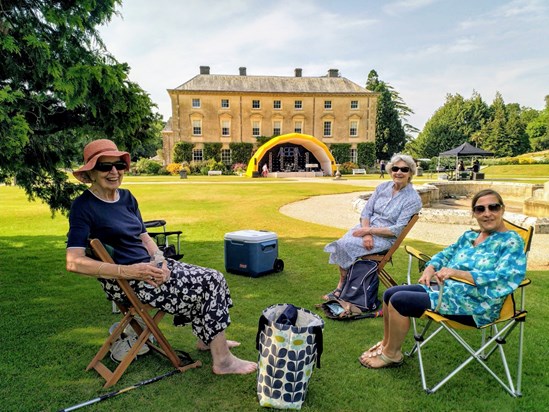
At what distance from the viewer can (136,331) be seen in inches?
125

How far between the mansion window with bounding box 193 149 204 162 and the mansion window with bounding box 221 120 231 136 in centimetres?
321

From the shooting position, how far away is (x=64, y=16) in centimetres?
416

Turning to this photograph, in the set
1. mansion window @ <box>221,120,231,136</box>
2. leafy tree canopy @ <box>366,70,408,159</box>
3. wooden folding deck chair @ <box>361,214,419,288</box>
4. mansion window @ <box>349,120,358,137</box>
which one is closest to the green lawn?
wooden folding deck chair @ <box>361,214,419,288</box>

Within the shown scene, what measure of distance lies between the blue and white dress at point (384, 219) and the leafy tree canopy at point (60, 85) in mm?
2817

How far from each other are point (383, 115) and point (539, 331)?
5793 centimetres

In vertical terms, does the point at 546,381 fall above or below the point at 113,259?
below

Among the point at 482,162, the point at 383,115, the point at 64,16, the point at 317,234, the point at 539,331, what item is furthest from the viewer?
the point at 383,115

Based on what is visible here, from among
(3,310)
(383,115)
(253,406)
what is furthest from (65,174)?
(383,115)

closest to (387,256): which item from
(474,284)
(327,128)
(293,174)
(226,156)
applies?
(474,284)

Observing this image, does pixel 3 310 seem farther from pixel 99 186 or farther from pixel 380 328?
pixel 380 328

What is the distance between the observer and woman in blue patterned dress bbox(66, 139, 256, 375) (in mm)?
2873

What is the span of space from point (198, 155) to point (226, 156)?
10.3ft

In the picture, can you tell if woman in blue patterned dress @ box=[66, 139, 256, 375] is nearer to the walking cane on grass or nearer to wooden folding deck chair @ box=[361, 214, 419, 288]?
the walking cane on grass

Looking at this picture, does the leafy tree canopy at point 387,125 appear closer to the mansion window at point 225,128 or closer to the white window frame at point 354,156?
the white window frame at point 354,156
